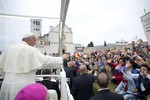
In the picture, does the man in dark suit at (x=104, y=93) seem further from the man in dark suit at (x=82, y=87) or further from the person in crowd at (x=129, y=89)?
the person in crowd at (x=129, y=89)

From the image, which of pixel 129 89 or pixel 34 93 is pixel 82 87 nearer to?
pixel 129 89

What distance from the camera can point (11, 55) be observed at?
3521mm

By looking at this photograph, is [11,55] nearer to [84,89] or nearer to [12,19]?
[84,89]

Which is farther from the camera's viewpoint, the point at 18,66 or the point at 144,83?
the point at 144,83

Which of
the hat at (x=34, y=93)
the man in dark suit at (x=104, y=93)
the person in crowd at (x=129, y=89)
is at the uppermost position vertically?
the hat at (x=34, y=93)

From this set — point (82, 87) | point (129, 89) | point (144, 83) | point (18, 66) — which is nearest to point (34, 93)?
point (18, 66)

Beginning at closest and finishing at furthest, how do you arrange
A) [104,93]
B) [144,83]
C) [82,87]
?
1. [104,93]
2. [144,83]
3. [82,87]

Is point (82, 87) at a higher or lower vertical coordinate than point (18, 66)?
lower

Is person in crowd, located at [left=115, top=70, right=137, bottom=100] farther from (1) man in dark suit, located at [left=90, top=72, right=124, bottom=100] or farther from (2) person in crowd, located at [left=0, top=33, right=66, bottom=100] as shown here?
(2) person in crowd, located at [left=0, top=33, right=66, bottom=100]

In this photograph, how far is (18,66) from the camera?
11.2 ft

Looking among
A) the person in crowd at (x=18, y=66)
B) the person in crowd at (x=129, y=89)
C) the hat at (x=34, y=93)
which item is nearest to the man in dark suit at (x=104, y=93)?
the person in crowd at (x=18, y=66)

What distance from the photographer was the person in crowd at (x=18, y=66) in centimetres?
337

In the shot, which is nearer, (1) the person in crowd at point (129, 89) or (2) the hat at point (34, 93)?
(2) the hat at point (34, 93)

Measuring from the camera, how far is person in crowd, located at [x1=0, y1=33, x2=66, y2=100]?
3373 mm
